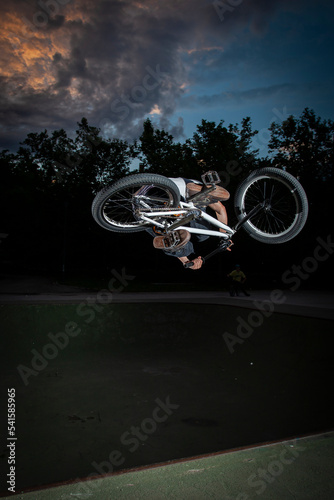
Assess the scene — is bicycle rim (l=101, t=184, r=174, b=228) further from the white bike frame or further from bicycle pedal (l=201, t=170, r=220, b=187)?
bicycle pedal (l=201, t=170, r=220, b=187)

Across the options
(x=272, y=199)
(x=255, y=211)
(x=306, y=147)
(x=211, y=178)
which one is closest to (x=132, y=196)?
(x=211, y=178)

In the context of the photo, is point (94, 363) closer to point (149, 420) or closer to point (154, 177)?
point (149, 420)

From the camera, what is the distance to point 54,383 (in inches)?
277

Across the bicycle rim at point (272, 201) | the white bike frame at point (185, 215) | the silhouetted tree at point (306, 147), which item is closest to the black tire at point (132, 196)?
the white bike frame at point (185, 215)

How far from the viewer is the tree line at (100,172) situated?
13500 millimetres

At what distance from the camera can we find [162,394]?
21.1 feet

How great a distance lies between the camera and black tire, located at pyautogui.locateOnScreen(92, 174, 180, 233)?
385 centimetres

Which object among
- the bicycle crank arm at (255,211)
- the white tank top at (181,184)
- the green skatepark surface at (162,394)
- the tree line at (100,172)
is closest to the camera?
the green skatepark surface at (162,394)

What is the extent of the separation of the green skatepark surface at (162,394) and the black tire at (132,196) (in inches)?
108

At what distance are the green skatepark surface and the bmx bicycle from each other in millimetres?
2468

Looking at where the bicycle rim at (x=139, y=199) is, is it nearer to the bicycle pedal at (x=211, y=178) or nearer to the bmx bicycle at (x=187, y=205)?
the bmx bicycle at (x=187, y=205)

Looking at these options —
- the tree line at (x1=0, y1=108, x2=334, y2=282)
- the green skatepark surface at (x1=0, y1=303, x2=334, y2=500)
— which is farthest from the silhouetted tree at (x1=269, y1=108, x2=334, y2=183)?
the green skatepark surface at (x1=0, y1=303, x2=334, y2=500)

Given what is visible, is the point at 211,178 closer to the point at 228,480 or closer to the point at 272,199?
the point at 272,199

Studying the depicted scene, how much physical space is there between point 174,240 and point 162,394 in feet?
10.9
